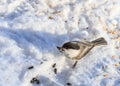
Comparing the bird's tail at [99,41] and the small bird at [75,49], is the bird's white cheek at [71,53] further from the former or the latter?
the bird's tail at [99,41]

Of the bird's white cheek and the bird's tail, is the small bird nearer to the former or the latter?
the bird's white cheek

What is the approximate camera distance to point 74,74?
3.99 meters

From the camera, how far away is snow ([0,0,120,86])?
3.92m

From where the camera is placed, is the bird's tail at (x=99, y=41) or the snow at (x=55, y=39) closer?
the snow at (x=55, y=39)

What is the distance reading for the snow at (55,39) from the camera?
3922mm

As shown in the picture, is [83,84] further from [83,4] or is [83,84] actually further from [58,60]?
[83,4]

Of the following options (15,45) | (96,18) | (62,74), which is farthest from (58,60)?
(96,18)

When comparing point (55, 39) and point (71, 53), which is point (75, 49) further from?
point (55, 39)

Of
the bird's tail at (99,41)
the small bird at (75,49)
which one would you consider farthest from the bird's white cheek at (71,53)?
the bird's tail at (99,41)

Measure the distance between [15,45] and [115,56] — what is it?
120cm

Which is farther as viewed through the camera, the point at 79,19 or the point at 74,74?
the point at 79,19

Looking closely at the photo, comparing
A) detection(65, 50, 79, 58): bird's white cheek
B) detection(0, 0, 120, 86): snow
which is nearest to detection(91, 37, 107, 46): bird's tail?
detection(0, 0, 120, 86): snow

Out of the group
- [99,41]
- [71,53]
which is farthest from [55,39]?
[99,41]

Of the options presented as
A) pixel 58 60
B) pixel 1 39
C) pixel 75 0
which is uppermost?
pixel 75 0
